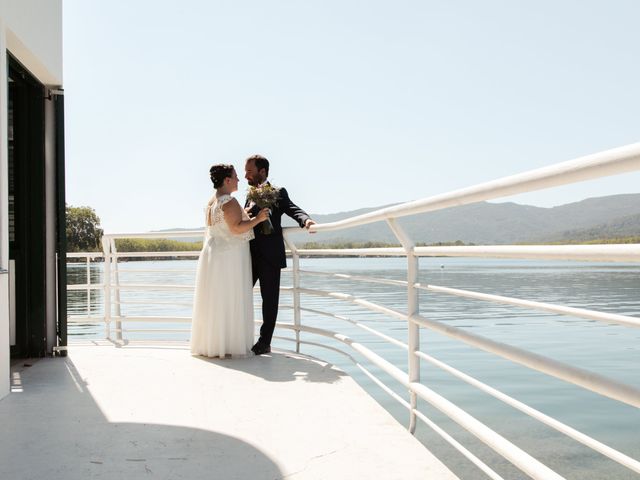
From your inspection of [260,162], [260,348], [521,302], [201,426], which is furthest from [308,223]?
[521,302]

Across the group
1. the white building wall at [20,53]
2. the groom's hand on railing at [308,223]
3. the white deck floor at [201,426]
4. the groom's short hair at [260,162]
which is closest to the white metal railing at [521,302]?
the white deck floor at [201,426]

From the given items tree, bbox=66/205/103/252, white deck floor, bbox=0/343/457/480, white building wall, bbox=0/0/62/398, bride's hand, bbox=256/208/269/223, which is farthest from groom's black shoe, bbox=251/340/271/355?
tree, bbox=66/205/103/252

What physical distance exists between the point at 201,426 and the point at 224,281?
2.04m

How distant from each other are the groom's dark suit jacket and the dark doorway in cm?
161

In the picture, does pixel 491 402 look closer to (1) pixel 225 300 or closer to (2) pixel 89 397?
(1) pixel 225 300

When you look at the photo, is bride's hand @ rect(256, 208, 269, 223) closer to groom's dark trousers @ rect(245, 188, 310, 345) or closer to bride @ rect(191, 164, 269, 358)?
bride @ rect(191, 164, 269, 358)

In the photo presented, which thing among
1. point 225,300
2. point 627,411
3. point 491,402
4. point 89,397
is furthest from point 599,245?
point 627,411

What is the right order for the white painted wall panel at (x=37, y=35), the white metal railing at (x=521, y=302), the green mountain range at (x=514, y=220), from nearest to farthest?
the white metal railing at (x=521, y=302) < the white painted wall panel at (x=37, y=35) < the green mountain range at (x=514, y=220)

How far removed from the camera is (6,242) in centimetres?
385

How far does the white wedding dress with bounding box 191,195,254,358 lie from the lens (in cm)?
489

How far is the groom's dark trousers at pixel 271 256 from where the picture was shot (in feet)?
16.4

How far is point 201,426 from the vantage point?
9.79 ft

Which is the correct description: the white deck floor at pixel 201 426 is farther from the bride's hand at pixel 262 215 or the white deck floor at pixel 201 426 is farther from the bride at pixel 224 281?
the bride's hand at pixel 262 215

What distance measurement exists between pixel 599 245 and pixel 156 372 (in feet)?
11.8
